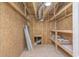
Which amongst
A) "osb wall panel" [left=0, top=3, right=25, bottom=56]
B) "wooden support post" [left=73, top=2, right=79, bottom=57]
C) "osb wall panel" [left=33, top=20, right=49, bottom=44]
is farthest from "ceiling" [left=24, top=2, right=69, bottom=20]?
"wooden support post" [left=73, top=2, right=79, bottom=57]

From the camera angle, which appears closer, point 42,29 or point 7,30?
point 7,30

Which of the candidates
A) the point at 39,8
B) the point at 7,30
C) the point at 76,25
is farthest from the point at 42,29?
the point at 76,25

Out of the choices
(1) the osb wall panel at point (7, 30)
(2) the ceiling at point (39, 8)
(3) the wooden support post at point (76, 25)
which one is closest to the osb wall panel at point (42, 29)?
(2) the ceiling at point (39, 8)

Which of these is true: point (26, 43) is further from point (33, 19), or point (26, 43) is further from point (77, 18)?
point (77, 18)

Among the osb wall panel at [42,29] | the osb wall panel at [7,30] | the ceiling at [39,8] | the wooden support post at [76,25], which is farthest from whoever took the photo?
the osb wall panel at [42,29]

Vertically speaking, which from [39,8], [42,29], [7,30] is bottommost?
[42,29]

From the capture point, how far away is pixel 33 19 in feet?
23.4

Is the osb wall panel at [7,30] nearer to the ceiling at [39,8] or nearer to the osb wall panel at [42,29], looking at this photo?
the ceiling at [39,8]

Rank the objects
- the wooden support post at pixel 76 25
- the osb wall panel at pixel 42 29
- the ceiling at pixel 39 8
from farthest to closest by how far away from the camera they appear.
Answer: the osb wall panel at pixel 42 29
the ceiling at pixel 39 8
the wooden support post at pixel 76 25

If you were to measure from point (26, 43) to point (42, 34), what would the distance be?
205 cm

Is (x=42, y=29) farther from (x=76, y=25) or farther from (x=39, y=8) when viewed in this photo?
(x=76, y=25)

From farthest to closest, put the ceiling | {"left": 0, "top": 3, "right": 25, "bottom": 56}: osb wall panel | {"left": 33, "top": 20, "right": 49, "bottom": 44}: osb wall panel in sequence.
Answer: {"left": 33, "top": 20, "right": 49, "bottom": 44}: osb wall panel
the ceiling
{"left": 0, "top": 3, "right": 25, "bottom": 56}: osb wall panel

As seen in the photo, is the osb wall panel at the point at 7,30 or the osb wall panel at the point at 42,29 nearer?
the osb wall panel at the point at 7,30

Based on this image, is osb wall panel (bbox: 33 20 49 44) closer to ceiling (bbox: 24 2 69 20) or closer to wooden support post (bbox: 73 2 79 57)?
ceiling (bbox: 24 2 69 20)
